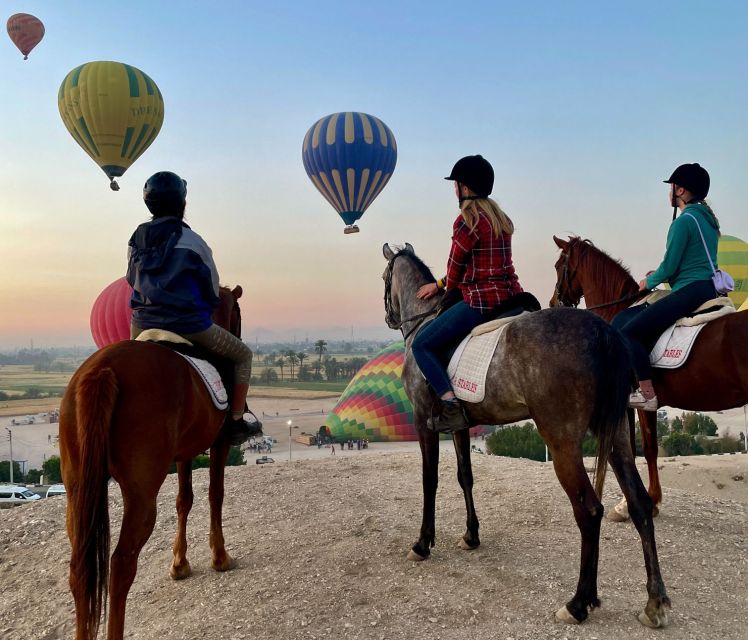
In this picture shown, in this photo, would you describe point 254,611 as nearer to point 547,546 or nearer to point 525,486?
point 547,546

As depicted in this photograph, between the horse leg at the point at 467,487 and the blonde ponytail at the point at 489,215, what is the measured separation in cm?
220

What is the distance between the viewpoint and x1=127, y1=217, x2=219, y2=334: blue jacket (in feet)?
15.1

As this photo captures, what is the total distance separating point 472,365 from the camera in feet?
16.6

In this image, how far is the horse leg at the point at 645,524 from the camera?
4.46 metres

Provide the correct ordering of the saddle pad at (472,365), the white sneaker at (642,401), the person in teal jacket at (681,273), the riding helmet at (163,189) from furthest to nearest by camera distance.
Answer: the white sneaker at (642,401), the person in teal jacket at (681,273), the saddle pad at (472,365), the riding helmet at (163,189)

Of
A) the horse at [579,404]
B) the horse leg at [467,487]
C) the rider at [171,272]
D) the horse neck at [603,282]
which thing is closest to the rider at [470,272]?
the horse at [579,404]

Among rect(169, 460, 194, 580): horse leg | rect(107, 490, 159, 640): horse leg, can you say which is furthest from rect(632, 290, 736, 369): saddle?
rect(107, 490, 159, 640): horse leg

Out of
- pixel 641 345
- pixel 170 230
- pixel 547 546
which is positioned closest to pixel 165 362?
pixel 170 230

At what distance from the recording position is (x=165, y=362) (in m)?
4.16

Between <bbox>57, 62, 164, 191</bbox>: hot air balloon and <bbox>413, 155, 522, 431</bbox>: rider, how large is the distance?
102 feet

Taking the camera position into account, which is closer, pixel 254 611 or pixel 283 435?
pixel 254 611

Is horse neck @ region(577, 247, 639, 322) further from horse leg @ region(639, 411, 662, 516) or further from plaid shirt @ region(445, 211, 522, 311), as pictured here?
plaid shirt @ region(445, 211, 522, 311)

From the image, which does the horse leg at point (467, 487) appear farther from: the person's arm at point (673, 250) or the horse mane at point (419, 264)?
the person's arm at point (673, 250)

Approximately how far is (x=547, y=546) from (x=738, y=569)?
1758 millimetres
